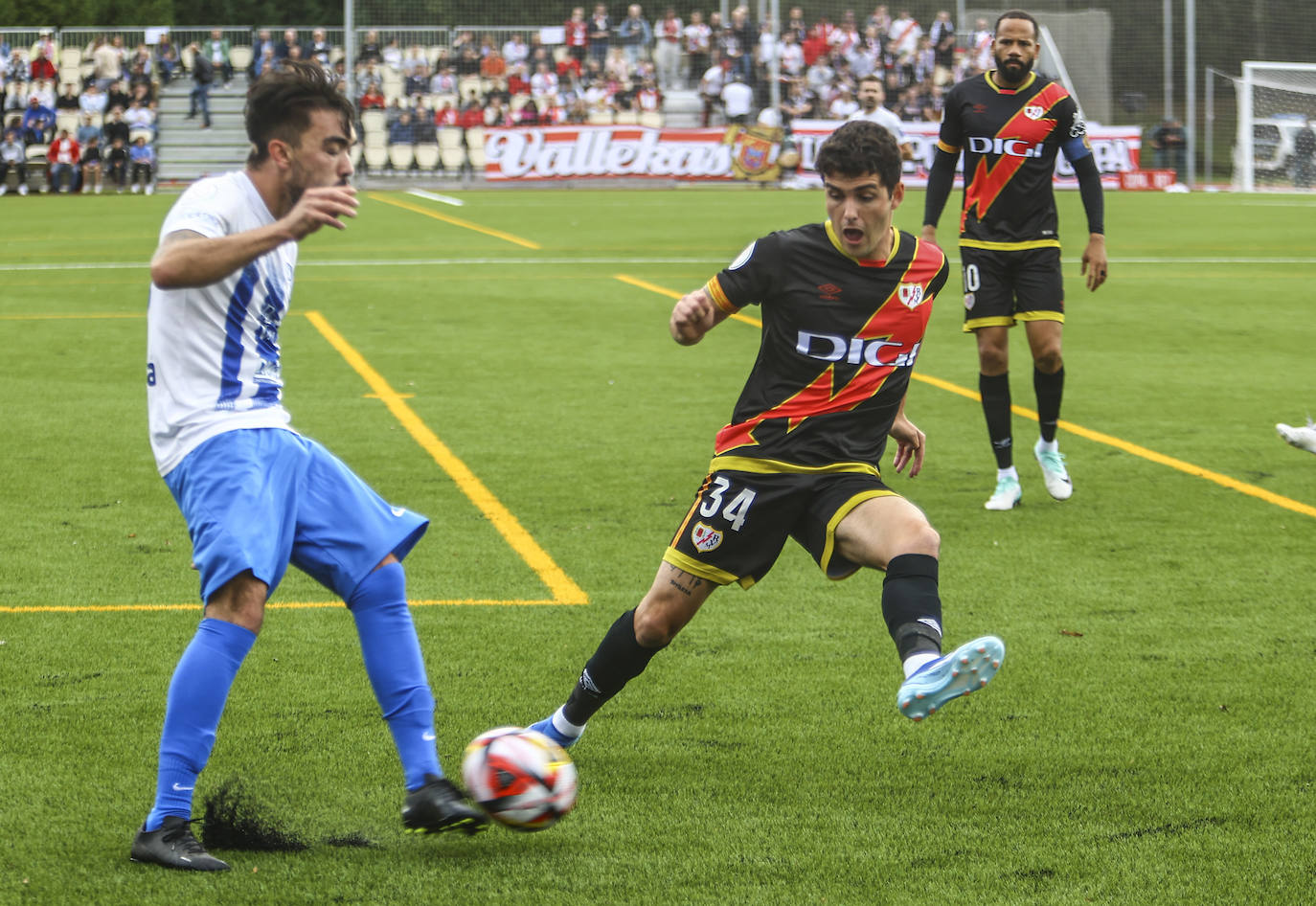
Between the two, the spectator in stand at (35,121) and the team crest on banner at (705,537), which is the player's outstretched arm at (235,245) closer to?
the team crest on banner at (705,537)

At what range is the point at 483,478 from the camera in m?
8.53

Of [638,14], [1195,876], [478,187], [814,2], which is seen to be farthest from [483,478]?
[814,2]

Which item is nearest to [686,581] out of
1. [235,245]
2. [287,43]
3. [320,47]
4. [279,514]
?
[279,514]

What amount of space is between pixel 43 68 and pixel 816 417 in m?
34.9

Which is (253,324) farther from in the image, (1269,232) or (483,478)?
(1269,232)

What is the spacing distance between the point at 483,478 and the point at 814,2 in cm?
3779

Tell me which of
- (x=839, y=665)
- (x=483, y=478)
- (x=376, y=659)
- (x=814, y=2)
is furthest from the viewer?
(x=814, y=2)

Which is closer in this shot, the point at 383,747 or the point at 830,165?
the point at 830,165

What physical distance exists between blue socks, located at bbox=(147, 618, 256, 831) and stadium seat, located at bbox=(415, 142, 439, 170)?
3335cm

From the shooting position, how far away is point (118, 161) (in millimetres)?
33031

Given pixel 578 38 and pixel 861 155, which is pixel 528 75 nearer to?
pixel 578 38

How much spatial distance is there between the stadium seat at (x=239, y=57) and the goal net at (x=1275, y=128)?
23.2m

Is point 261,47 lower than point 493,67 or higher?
higher

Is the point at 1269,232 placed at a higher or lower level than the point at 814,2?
lower
